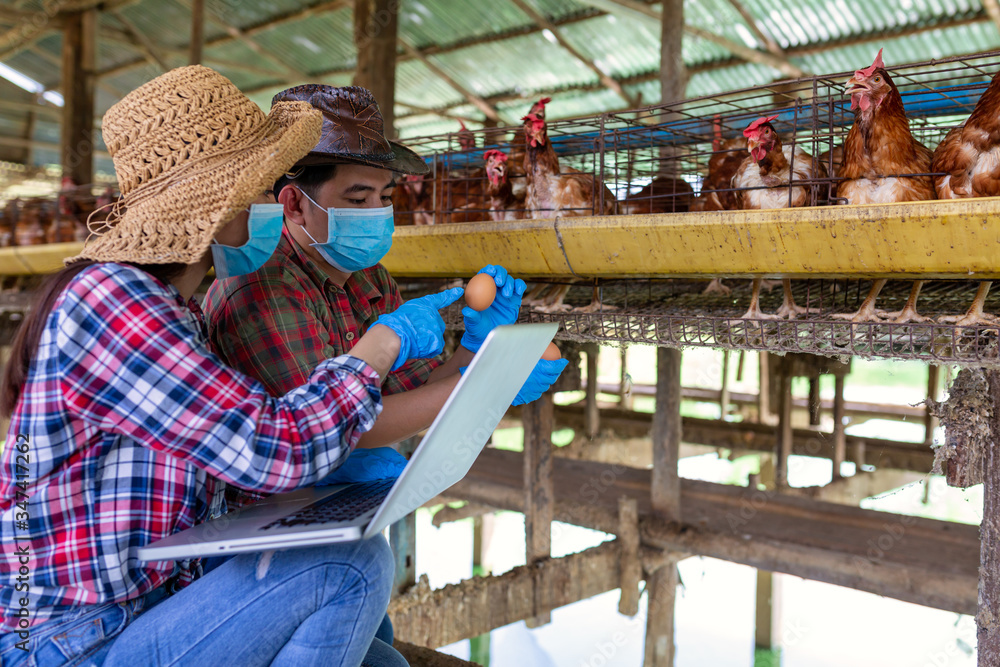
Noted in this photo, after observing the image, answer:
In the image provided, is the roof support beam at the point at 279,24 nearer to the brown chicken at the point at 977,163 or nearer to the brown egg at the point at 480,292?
the brown chicken at the point at 977,163

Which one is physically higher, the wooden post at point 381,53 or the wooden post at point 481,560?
the wooden post at point 381,53

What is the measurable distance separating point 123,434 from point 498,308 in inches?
34.3

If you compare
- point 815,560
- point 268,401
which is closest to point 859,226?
point 268,401

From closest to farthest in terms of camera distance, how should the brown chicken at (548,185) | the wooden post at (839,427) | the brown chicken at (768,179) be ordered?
1. the brown chicken at (768,179)
2. the brown chicken at (548,185)
3. the wooden post at (839,427)

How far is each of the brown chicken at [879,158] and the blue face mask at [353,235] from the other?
62.8 inches

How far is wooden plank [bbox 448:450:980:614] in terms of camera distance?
153 inches

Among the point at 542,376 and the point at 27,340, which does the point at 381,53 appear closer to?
the point at 542,376

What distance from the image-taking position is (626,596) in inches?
193

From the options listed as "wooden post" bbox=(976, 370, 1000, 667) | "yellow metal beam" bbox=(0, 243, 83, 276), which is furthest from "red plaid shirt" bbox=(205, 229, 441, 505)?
"yellow metal beam" bbox=(0, 243, 83, 276)

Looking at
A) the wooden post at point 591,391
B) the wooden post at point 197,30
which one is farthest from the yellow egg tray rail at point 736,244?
the wooden post at point 197,30

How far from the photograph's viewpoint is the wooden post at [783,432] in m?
6.28

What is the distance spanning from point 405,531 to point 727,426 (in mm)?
4022

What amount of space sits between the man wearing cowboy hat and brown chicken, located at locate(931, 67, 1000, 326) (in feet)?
4.66

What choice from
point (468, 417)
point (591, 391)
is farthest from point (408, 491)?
point (591, 391)
